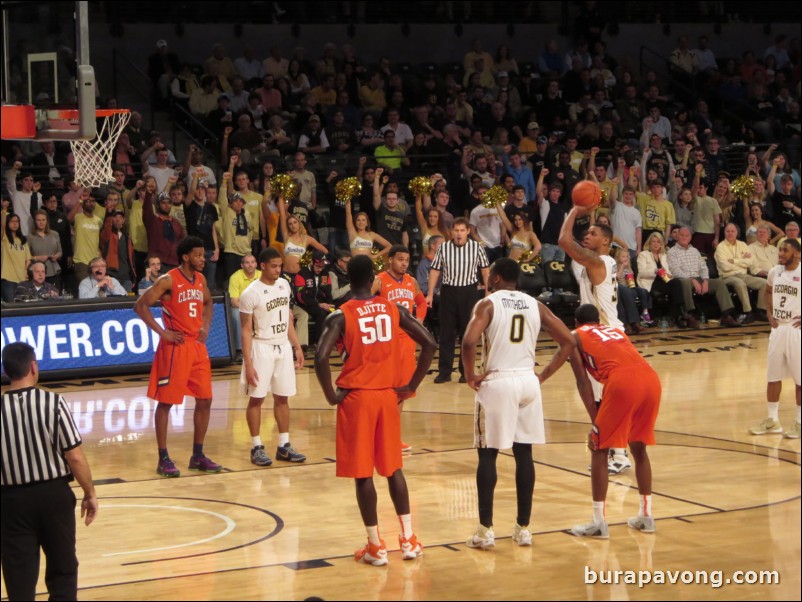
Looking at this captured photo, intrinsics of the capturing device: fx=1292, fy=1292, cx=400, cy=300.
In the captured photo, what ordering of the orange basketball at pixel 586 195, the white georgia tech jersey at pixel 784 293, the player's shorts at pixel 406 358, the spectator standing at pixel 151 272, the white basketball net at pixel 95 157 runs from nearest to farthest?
the orange basketball at pixel 586 195
the white georgia tech jersey at pixel 784 293
the player's shorts at pixel 406 358
the white basketball net at pixel 95 157
the spectator standing at pixel 151 272

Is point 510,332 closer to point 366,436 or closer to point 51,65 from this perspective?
point 366,436

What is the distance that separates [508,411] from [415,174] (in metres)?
12.2

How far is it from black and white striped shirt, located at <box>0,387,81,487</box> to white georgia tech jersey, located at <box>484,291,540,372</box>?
279cm

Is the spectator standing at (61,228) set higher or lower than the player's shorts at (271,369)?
higher

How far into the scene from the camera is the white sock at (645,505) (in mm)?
8500

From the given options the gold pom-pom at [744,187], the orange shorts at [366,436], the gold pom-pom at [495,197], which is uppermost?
the gold pom-pom at [744,187]

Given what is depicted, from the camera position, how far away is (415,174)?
66.1ft

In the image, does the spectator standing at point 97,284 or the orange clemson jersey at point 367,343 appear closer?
the orange clemson jersey at point 367,343

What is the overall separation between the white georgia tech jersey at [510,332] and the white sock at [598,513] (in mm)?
987

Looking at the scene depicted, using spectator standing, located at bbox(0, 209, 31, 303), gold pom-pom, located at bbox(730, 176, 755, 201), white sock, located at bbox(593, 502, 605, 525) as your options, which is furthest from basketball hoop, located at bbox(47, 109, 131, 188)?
gold pom-pom, located at bbox(730, 176, 755, 201)

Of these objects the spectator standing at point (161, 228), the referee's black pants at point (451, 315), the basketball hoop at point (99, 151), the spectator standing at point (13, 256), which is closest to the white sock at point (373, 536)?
the basketball hoop at point (99, 151)

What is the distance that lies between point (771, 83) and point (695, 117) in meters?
2.92

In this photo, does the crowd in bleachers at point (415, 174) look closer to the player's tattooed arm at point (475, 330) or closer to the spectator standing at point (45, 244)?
the spectator standing at point (45, 244)

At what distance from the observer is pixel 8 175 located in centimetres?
1609
